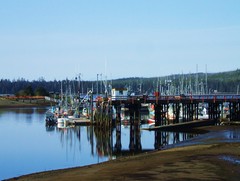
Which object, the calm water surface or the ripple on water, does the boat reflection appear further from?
the ripple on water

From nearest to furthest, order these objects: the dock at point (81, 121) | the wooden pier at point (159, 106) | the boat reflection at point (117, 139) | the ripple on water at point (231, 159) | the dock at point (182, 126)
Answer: the ripple on water at point (231, 159) < the boat reflection at point (117, 139) < the dock at point (182, 126) < the wooden pier at point (159, 106) < the dock at point (81, 121)

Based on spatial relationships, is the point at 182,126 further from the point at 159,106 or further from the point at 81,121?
the point at 81,121

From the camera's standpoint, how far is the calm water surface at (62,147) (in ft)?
156

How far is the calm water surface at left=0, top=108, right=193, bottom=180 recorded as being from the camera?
47406 millimetres

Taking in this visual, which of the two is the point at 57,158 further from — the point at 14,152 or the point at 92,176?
the point at 92,176

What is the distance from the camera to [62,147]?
205 feet

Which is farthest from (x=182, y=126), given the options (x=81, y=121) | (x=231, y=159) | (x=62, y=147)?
(x=231, y=159)

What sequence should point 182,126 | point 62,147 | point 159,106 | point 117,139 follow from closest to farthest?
point 62,147
point 117,139
point 182,126
point 159,106

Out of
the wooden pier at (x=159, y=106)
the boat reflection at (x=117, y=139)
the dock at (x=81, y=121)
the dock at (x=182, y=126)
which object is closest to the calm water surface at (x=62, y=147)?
the boat reflection at (x=117, y=139)

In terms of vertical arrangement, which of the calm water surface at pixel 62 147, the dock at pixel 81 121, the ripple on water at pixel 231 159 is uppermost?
the ripple on water at pixel 231 159

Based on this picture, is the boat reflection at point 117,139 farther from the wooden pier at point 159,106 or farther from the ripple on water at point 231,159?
the ripple on water at point 231,159

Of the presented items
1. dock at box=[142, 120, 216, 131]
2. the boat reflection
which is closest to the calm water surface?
the boat reflection

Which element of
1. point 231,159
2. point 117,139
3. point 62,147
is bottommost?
point 62,147

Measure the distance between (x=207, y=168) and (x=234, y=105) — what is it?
181 ft
